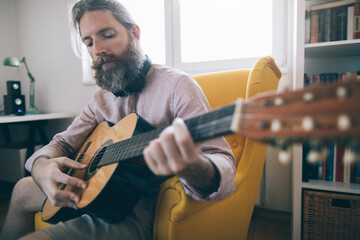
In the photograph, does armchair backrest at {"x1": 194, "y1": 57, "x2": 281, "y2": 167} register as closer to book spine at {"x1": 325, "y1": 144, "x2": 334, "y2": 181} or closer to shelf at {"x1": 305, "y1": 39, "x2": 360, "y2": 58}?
shelf at {"x1": 305, "y1": 39, "x2": 360, "y2": 58}

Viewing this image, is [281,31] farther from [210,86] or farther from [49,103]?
[49,103]

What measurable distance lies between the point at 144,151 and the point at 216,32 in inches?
62.3

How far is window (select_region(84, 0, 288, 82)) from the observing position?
5.23ft

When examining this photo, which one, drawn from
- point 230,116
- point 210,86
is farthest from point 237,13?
point 230,116

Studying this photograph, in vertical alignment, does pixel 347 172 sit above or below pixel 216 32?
below

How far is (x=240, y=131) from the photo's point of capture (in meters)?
0.39

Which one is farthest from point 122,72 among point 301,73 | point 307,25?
point 307,25

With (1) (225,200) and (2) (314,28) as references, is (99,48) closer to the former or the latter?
(1) (225,200)

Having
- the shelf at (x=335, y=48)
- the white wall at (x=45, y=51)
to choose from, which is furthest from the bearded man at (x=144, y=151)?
the white wall at (x=45, y=51)

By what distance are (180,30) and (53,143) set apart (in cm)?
138

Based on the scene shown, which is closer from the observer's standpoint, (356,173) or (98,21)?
(98,21)

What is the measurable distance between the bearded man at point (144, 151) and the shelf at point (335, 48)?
0.73 meters

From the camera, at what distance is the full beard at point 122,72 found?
92 cm

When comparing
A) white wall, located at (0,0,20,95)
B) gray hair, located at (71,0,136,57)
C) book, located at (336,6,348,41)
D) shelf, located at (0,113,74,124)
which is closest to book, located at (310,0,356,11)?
book, located at (336,6,348,41)
